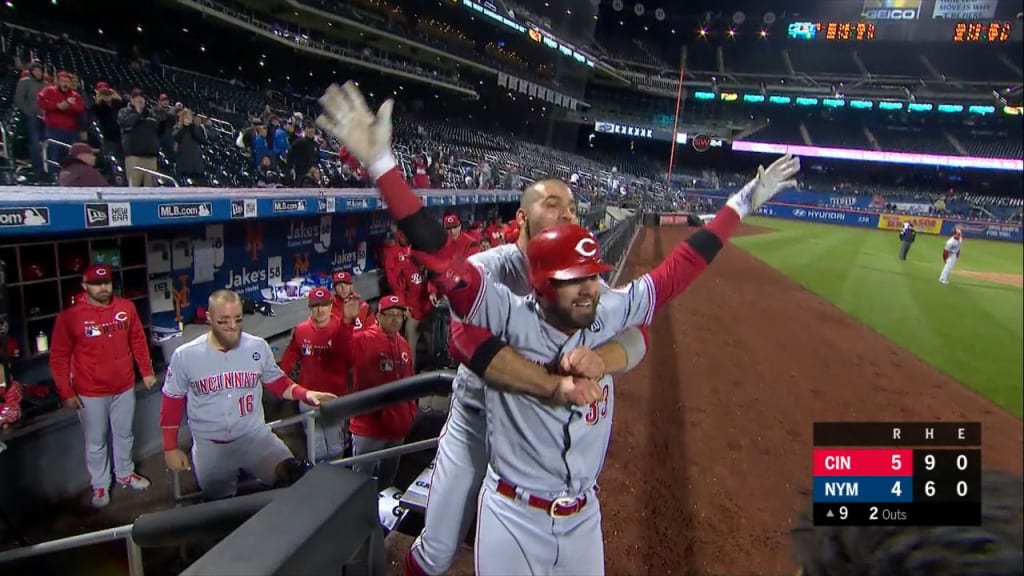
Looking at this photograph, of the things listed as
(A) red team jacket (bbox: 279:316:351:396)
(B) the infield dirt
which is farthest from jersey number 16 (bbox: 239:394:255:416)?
(B) the infield dirt

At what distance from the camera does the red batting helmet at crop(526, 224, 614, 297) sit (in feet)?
3.01

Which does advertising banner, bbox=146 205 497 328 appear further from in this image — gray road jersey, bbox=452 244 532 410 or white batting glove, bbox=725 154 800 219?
white batting glove, bbox=725 154 800 219

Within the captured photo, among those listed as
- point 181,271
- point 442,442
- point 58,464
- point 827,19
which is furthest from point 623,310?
point 827,19

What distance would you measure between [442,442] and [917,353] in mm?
3818

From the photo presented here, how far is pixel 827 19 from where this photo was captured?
2838mm

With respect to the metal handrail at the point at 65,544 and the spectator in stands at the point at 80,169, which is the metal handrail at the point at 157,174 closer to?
the spectator in stands at the point at 80,169

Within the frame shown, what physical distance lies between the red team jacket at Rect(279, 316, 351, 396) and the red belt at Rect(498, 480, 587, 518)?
812mm

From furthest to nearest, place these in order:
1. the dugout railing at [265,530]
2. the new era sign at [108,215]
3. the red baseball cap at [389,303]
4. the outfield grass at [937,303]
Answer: the outfield grass at [937,303] < the red baseball cap at [389,303] < the new era sign at [108,215] < the dugout railing at [265,530]

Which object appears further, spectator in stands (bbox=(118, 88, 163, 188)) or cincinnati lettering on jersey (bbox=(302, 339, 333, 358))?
spectator in stands (bbox=(118, 88, 163, 188))

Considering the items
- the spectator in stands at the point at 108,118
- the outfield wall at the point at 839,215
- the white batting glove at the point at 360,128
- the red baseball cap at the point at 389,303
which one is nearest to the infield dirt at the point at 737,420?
the red baseball cap at the point at 389,303

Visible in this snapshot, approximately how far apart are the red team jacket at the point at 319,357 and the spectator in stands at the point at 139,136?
32.4 inches

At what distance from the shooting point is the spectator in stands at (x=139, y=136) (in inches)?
74.4

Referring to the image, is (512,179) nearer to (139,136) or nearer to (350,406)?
(350,406)

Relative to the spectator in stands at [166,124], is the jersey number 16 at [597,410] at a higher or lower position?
lower
